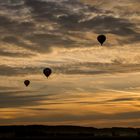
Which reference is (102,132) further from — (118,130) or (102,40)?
(102,40)

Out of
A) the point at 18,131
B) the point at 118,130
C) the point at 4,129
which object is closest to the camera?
the point at 18,131

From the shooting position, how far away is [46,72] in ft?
295

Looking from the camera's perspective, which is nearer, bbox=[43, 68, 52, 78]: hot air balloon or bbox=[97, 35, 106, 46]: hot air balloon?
bbox=[97, 35, 106, 46]: hot air balloon

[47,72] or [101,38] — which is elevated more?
[101,38]

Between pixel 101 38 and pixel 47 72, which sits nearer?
pixel 101 38

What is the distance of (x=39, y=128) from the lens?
88.2 m

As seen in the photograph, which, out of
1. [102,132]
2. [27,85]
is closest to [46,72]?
[27,85]

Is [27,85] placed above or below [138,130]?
above

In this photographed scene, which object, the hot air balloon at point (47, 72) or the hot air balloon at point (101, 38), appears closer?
the hot air balloon at point (101, 38)

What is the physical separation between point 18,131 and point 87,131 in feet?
51.7

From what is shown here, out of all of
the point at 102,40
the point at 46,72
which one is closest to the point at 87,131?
the point at 46,72

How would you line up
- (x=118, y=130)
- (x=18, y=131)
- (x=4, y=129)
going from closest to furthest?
1. (x=18, y=131)
2. (x=4, y=129)
3. (x=118, y=130)

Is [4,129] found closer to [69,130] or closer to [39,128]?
[39,128]

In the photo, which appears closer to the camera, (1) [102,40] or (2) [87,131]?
(1) [102,40]
